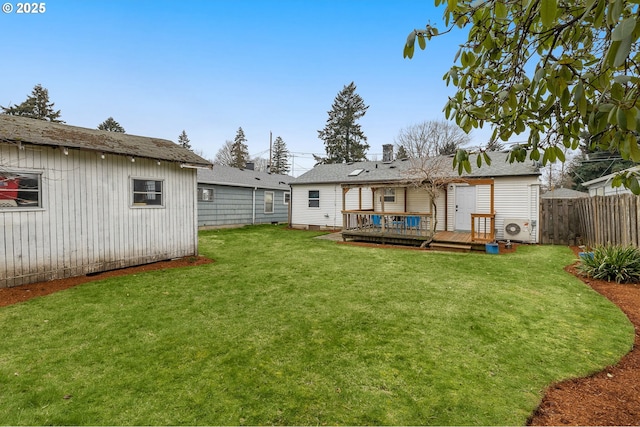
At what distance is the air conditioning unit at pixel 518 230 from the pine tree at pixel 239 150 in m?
34.8

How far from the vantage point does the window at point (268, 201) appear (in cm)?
1816

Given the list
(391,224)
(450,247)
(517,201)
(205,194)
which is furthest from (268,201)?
(517,201)

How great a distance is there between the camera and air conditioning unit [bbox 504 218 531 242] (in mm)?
10586

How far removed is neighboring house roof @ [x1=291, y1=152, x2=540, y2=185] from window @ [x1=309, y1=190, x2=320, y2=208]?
583 mm

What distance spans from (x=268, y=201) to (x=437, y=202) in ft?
Result: 33.4

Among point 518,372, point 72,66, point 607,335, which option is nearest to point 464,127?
point 518,372

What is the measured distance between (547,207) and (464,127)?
11.3m

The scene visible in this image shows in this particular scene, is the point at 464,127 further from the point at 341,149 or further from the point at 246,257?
the point at 341,149

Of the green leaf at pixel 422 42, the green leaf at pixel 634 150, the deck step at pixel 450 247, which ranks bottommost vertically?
the deck step at pixel 450 247

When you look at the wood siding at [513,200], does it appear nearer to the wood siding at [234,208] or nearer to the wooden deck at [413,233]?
the wooden deck at [413,233]

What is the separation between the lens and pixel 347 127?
105ft

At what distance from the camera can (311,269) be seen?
22.4 ft

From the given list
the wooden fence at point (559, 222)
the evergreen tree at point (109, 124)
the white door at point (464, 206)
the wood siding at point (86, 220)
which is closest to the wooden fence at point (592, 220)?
the wooden fence at point (559, 222)

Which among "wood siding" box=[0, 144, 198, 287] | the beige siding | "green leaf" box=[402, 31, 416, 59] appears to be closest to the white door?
the beige siding
